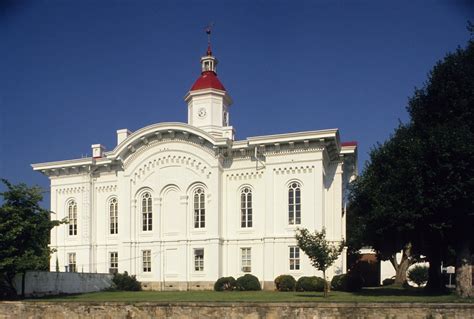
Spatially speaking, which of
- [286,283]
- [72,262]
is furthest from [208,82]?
[72,262]

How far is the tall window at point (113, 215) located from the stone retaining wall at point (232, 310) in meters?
16.3

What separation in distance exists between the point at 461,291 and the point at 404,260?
62.8 ft

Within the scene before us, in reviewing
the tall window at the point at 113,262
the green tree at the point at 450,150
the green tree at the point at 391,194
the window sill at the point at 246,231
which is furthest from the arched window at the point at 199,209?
the green tree at the point at 450,150

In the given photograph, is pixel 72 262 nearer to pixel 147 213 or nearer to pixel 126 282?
pixel 126 282

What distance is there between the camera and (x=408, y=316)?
21.2 meters

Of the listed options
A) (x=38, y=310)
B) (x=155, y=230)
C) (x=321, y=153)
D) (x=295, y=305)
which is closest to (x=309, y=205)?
(x=321, y=153)

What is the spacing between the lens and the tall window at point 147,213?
137ft

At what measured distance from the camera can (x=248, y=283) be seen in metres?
36.9

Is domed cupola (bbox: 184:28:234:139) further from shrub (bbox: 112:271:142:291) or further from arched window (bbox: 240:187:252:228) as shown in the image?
shrub (bbox: 112:271:142:291)

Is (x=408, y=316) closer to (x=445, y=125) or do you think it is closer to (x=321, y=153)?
(x=445, y=125)

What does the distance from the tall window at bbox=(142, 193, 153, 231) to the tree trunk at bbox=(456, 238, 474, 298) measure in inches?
893

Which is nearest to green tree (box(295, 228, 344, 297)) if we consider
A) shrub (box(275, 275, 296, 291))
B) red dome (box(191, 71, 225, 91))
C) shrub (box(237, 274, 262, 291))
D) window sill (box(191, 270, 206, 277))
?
shrub (box(275, 275, 296, 291))

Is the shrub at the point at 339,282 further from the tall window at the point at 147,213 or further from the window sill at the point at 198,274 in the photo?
the tall window at the point at 147,213

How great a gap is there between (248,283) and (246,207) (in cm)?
573
